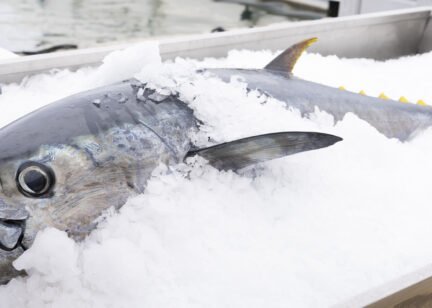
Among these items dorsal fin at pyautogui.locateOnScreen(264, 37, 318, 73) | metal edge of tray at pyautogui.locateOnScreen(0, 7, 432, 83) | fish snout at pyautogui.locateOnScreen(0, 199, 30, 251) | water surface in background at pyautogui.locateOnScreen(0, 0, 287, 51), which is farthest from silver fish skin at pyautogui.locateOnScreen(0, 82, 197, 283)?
water surface in background at pyautogui.locateOnScreen(0, 0, 287, 51)

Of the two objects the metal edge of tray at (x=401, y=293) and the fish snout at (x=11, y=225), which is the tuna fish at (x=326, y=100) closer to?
the metal edge of tray at (x=401, y=293)

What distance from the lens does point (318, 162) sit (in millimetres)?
1666

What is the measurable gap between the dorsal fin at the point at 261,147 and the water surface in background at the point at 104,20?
726cm

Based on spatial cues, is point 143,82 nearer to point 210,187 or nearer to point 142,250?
point 210,187

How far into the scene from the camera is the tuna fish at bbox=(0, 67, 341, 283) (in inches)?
45.2

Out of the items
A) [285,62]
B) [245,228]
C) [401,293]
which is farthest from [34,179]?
[285,62]

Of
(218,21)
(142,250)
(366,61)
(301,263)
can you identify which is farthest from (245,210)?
(218,21)

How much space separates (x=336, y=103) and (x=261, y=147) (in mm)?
617

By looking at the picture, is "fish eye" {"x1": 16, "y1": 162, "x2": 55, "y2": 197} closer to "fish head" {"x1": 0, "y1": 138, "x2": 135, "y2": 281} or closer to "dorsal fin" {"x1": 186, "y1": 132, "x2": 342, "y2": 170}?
"fish head" {"x1": 0, "y1": 138, "x2": 135, "y2": 281}

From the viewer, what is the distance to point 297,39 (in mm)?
3236

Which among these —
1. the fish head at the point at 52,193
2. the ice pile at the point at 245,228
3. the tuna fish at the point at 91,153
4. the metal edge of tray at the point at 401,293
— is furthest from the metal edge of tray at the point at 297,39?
the metal edge of tray at the point at 401,293

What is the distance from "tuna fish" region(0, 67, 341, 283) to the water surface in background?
281 inches

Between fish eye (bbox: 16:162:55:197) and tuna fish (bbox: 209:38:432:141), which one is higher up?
fish eye (bbox: 16:162:55:197)

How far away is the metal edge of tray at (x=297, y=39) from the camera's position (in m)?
2.58
